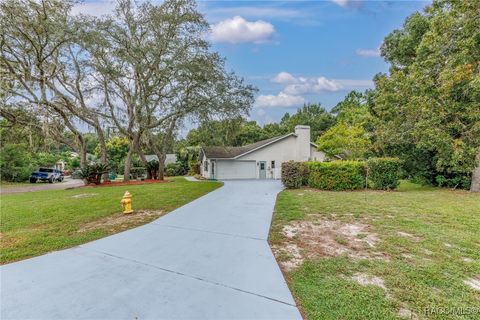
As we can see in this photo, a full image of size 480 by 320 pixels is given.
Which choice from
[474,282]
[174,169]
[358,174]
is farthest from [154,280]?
[174,169]

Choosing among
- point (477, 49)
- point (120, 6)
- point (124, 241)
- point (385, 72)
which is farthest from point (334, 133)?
point (124, 241)

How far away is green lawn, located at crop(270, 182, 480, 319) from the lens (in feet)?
8.85

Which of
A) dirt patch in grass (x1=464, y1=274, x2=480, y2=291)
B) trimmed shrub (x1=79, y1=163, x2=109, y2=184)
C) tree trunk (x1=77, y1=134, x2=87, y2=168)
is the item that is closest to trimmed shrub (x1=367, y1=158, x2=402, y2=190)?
dirt patch in grass (x1=464, y1=274, x2=480, y2=291)

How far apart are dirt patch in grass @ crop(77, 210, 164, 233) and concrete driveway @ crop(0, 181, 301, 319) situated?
0.87 meters

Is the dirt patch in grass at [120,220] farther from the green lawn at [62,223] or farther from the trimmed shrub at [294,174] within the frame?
the trimmed shrub at [294,174]

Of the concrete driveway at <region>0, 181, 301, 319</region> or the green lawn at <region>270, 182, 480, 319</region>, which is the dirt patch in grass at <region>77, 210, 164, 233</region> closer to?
the concrete driveway at <region>0, 181, 301, 319</region>

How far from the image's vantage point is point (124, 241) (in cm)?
480

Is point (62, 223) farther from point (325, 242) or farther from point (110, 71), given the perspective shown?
point (110, 71)

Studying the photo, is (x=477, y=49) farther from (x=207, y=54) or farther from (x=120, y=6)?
(x=120, y=6)

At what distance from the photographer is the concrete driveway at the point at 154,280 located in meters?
2.61

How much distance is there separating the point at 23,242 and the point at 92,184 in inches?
510

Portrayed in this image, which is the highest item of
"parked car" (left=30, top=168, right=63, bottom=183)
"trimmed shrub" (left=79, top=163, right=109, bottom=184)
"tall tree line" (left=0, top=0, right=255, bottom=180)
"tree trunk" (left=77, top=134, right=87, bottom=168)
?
"tall tree line" (left=0, top=0, right=255, bottom=180)

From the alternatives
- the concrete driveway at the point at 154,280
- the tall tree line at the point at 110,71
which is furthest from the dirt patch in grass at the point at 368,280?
the tall tree line at the point at 110,71

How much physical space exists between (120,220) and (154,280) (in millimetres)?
3808
